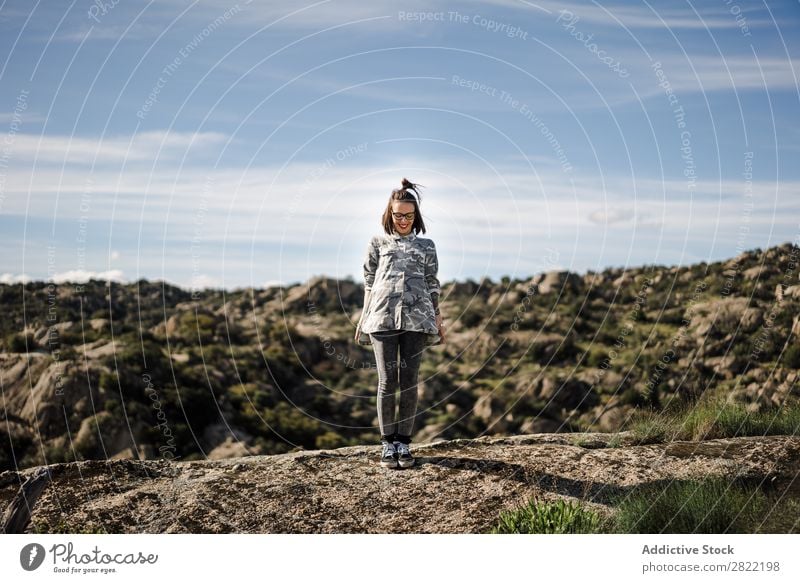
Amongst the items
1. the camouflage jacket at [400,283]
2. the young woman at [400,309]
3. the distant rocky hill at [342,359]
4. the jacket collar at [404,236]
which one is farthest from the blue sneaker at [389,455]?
the distant rocky hill at [342,359]

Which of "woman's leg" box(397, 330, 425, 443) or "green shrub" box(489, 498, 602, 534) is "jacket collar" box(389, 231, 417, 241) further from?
"green shrub" box(489, 498, 602, 534)

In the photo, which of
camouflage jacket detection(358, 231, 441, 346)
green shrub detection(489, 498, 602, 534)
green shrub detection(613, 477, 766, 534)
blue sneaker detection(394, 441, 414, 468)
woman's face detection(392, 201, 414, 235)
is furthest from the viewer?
blue sneaker detection(394, 441, 414, 468)

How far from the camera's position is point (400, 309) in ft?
23.3

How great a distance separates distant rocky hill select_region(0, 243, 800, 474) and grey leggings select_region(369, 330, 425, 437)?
16.3 meters

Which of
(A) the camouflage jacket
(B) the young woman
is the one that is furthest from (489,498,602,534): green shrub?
(A) the camouflage jacket

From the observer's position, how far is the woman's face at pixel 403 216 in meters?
7.33

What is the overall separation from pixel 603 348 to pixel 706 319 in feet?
29.3

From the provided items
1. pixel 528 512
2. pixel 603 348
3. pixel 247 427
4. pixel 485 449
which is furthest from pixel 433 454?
pixel 603 348

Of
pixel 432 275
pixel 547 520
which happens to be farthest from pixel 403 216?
pixel 547 520

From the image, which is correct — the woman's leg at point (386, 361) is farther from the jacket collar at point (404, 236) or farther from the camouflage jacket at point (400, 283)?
the jacket collar at point (404, 236)

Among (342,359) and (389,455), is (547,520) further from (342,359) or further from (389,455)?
(342,359)

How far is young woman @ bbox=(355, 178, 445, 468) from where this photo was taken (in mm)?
7137

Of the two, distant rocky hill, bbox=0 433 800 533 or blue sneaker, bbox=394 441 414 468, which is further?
blue sneaker, bbox=394 441 414 468

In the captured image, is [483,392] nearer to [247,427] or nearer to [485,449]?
[247,427]
